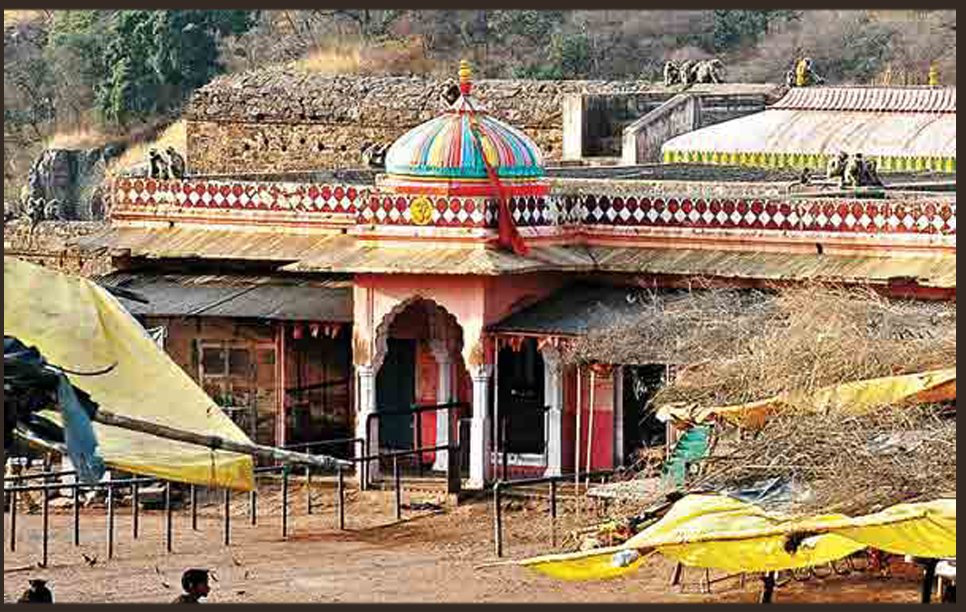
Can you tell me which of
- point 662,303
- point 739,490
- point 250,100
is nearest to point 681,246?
point 662,303

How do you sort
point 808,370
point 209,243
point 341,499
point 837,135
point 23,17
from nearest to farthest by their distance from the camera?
1. point 808,370
2. point 341,499
3. point 209,243
4. point 837,135
5. point 23,17

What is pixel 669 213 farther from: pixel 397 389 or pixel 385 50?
pixel 385 50

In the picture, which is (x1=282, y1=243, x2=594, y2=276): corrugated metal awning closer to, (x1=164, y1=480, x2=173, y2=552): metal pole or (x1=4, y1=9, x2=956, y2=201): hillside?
(x1=164, y1=480, x2=173, y2=552): metal pole

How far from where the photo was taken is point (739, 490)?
23031 millimetres

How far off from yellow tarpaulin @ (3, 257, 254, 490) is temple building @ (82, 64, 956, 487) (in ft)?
26.2

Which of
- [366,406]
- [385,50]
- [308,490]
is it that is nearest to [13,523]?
[308,490]

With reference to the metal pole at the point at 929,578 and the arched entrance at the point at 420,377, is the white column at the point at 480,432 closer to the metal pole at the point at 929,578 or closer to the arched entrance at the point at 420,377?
the arched entrance at the point at 420,377

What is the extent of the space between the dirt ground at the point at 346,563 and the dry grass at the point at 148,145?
A: 25476mm

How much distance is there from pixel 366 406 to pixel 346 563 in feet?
12.5

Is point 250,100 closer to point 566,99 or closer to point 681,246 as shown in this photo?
point 566,99

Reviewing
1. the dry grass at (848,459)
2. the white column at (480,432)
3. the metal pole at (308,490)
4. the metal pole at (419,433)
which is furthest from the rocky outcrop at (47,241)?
the dry grass at (848,459)

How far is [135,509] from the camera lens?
26.3 meters

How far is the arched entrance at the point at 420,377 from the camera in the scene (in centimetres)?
2933

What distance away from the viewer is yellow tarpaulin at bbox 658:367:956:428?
23.6 metres
